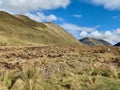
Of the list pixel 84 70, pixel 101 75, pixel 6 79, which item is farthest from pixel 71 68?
pixel 6 79

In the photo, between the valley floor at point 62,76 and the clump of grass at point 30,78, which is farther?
the valley floor at point 62,76

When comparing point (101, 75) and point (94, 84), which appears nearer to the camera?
point (94, 84)

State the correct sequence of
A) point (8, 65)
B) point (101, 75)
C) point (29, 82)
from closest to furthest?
point (29, 82)
point (101, 75)
point (8, 65)

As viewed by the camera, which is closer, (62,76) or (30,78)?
(30,78)

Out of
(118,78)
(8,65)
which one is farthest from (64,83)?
(8,65)

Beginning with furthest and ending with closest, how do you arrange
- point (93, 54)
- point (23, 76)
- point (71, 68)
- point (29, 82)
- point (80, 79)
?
point (93, 54), point (71, 68), point (80, 79), point (23, 76), point (29, 82)

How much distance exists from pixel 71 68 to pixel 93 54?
4748 millimetres

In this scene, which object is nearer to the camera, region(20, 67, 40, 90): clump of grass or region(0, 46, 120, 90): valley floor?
region(20, 67, 40, 90): clump of grass

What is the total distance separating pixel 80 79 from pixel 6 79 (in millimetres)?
3045

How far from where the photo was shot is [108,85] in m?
11.5

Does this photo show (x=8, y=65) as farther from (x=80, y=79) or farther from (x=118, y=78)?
(x=118, y=78)

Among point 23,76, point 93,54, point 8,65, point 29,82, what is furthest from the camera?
point 93,54

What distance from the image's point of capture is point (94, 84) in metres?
11.5

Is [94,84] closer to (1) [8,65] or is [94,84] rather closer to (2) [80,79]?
(2) [80,79]
